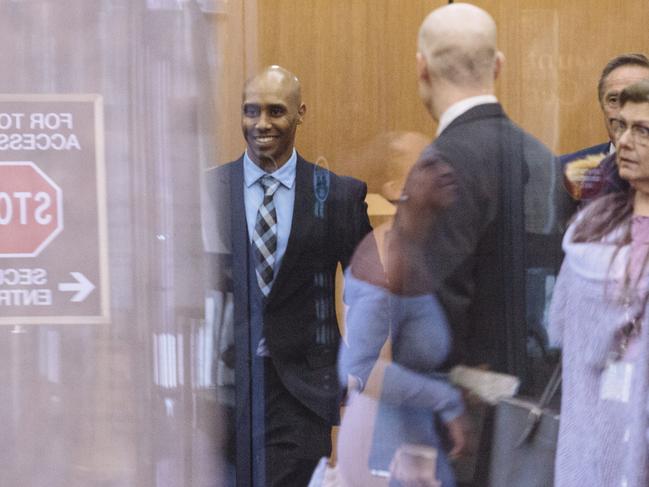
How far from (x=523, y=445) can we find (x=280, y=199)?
2.39ft

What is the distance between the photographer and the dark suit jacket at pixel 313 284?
7.93 ft

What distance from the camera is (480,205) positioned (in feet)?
7.31

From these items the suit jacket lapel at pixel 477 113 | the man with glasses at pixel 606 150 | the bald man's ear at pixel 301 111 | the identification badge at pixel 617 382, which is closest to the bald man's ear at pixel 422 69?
the suit jacket lapel at pixel 477 113

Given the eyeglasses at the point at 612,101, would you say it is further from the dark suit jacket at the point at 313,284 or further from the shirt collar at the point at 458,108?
the dark suit jacket at the point at 313,284

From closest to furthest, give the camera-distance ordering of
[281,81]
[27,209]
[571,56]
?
[27,209] → [281,81] → [571,56]

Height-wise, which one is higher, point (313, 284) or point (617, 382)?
point (313, 284)

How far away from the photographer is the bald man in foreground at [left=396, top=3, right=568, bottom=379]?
2.19 m

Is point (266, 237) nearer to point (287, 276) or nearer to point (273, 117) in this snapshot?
point (287, 276)

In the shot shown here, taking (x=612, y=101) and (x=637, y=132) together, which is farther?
(x=612, y=101)

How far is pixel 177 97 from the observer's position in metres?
1.63

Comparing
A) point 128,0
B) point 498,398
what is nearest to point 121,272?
point 128,0

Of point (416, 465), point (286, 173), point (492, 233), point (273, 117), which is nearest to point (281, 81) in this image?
point (273, 117)

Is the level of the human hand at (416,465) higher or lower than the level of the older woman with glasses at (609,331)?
lower

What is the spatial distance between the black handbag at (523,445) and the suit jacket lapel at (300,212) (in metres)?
0.54
